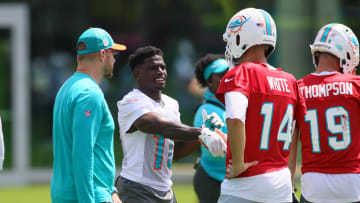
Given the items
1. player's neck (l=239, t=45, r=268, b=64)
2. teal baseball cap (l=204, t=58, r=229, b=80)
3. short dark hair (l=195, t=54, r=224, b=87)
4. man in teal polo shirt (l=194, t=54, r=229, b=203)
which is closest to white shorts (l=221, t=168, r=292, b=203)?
player's neck (l=239, t=45, r=268, b=64)

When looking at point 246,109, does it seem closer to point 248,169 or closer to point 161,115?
point 248,169

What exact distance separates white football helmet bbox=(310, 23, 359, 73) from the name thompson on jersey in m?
0.27

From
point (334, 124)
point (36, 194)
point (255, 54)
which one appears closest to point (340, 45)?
point (334, 124)

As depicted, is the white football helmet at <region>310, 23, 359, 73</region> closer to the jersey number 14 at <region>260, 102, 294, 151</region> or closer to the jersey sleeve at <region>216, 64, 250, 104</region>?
the jersey number 14 at <region>260, 102, 294, 151</region>

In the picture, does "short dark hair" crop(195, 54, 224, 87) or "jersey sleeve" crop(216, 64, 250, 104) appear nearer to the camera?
"jersey sleeve" crop(216, 64, 250, 104)

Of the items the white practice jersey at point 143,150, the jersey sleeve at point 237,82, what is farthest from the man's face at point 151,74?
the jersey sleeve at point 237,82

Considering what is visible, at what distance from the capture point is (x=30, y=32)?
14.0 meters

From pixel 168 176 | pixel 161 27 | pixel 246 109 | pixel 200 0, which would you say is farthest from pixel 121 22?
pixel 246 109

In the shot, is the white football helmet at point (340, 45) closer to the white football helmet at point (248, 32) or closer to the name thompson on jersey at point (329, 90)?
the name thompson on jersey at point (329, 90)

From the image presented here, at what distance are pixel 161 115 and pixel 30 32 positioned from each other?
29.9 ft

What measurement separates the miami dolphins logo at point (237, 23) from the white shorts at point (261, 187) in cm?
99

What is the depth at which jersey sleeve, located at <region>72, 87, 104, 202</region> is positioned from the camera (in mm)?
4473

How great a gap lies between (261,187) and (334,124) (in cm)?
106

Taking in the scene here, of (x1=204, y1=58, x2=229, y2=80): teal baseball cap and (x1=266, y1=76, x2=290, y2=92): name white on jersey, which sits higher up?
(x1=266, y1=76, x2=290, y2=92): name white on jersey
